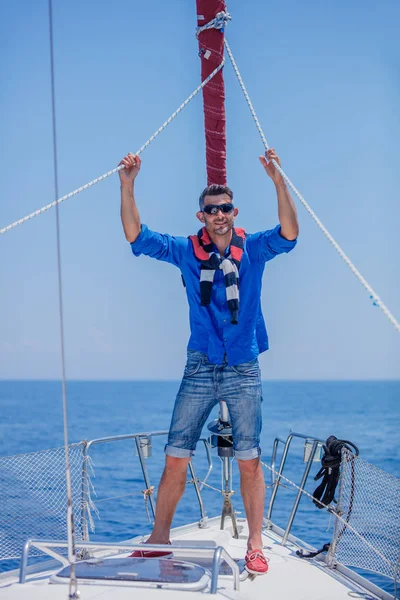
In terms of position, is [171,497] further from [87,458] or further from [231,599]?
[231,599]

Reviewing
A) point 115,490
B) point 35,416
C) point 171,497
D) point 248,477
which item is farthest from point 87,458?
point 35,416

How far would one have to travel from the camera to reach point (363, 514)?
4.71 m

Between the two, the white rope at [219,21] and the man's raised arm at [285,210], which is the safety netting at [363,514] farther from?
the white rope at [219,21]

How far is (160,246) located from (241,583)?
222 centimetres

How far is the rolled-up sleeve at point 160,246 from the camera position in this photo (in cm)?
438

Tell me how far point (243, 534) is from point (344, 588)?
127 cm

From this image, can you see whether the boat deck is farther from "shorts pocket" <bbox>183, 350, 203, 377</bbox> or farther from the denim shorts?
"shorts pocket" <bbox>183, 350, 203, 377</bbox>

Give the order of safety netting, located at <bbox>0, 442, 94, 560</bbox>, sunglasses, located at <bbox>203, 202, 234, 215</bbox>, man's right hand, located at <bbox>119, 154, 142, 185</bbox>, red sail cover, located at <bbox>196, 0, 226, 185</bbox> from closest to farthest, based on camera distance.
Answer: man's right hand, located at <bbox>119, 154, 142, 185</bbox>, sunglasses, located at <bbox>203, 202, 234, 215</bbox>, safety netting, located at <bbox>0, 442, 94, 560</bbox>, red sail cover, located at <bbox>196, 0, 226, 185</bbox>

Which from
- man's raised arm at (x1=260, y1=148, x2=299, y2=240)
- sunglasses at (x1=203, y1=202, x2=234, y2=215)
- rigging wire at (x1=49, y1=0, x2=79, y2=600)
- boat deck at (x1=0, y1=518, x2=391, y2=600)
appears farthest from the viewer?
sunglasses at (x1=203, y1=202, x2=234, y2=215)

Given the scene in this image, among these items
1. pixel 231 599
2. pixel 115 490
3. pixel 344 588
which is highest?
pixel 231 599

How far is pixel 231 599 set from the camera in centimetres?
328

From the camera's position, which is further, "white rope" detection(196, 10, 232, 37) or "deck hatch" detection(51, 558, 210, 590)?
"white rope" detection(196, 10, 232, 37)

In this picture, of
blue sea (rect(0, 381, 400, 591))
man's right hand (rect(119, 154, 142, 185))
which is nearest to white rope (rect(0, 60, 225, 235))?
man's right hand (rect(119, 154, 142, 185))

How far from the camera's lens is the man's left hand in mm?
4272
